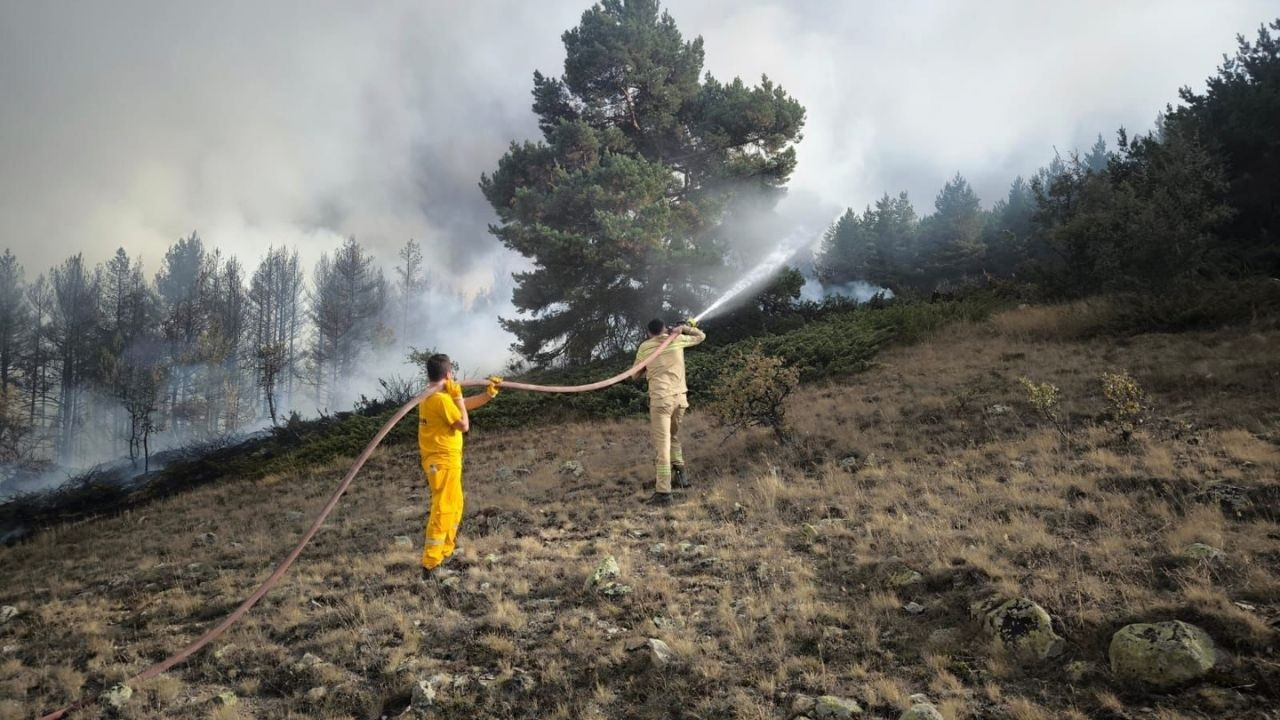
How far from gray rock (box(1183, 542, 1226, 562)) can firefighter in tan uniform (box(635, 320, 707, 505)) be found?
4.85 m

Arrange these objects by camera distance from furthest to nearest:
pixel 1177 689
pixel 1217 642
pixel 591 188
Result: pixel 591 188 < pixel 1217 642 < pixel 1177 689

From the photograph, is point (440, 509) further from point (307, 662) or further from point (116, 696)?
point (116, 696)

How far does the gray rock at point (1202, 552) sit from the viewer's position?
13.5ft

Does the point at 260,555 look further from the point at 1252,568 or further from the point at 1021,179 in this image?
the point at 1021,179

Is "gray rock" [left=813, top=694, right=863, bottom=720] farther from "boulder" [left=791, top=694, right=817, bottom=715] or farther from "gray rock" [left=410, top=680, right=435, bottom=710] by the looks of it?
"gray rock" [left=410, top=680, right=435, bottom=710]

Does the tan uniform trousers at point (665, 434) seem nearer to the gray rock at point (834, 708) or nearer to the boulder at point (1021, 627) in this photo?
the boulder at point (1021, 627)

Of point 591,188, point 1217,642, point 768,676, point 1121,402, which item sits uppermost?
point 591,188

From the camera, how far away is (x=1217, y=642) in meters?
3.28

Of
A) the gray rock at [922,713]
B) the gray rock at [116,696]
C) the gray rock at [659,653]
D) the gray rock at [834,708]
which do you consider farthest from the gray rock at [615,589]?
the gray rock at [116,696]

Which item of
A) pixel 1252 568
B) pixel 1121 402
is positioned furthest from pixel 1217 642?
pixel 1121 402

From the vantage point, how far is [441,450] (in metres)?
5.72

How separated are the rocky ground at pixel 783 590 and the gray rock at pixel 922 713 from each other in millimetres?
18

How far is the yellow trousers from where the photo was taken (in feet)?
18.7

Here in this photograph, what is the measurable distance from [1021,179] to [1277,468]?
66514 millimetres
